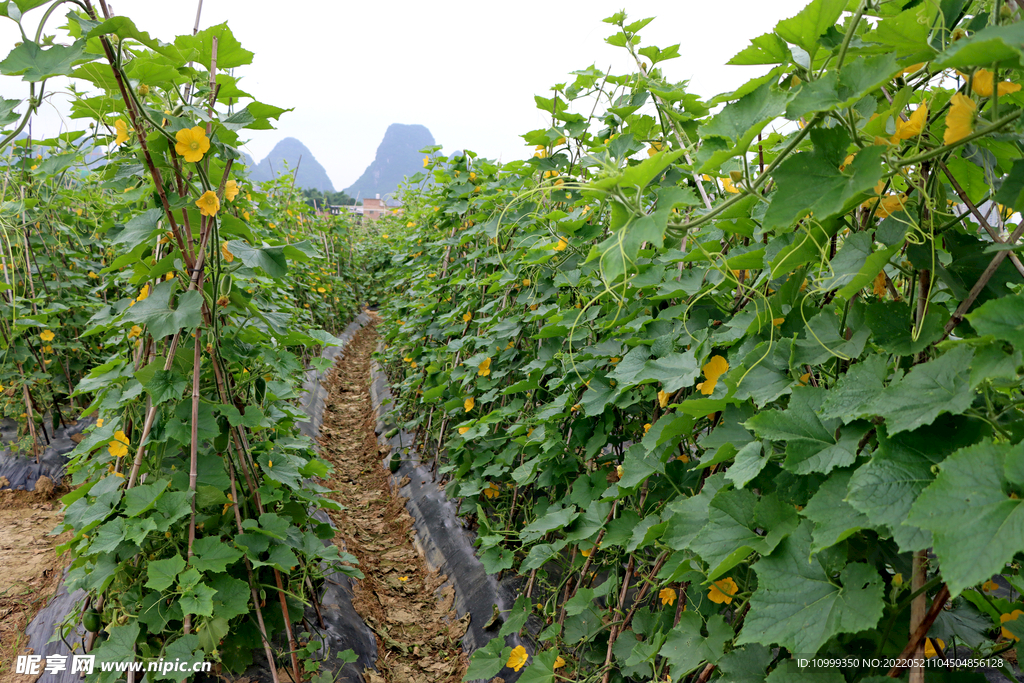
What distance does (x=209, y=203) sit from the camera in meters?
1.60

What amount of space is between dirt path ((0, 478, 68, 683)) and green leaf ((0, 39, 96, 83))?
209 centimetres

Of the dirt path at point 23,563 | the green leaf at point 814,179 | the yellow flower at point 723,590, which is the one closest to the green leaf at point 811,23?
the green leaf at point 814,179

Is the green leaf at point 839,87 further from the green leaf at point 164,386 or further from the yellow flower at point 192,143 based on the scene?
the green leaf at point 164,386

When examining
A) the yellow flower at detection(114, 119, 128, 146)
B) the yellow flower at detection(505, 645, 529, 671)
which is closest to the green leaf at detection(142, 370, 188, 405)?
the yellow flower at detection(114, 119, 128, 146)

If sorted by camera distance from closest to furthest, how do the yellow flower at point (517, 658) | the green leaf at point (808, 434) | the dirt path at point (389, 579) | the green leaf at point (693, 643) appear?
the green leaf at point (808, 434) < the green leaf at point (693, 643) < the yellow flower at point (517, 658) < the dirt path at point (389, 579)

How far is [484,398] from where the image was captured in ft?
8.84

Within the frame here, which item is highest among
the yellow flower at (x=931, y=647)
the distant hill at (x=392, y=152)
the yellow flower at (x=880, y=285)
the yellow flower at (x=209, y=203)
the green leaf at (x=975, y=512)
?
the distant hill at (x=392, y=152)

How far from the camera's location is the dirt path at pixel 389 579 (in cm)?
254

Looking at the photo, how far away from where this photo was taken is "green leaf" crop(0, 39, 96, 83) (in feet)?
3.98

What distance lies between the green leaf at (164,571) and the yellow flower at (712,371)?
5.03 feet

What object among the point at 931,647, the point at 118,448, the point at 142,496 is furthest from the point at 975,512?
the point at 118,448

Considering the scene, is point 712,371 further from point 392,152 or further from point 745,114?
point 392,152

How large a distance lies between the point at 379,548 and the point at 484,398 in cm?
150

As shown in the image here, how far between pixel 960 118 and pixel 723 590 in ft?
3.07
